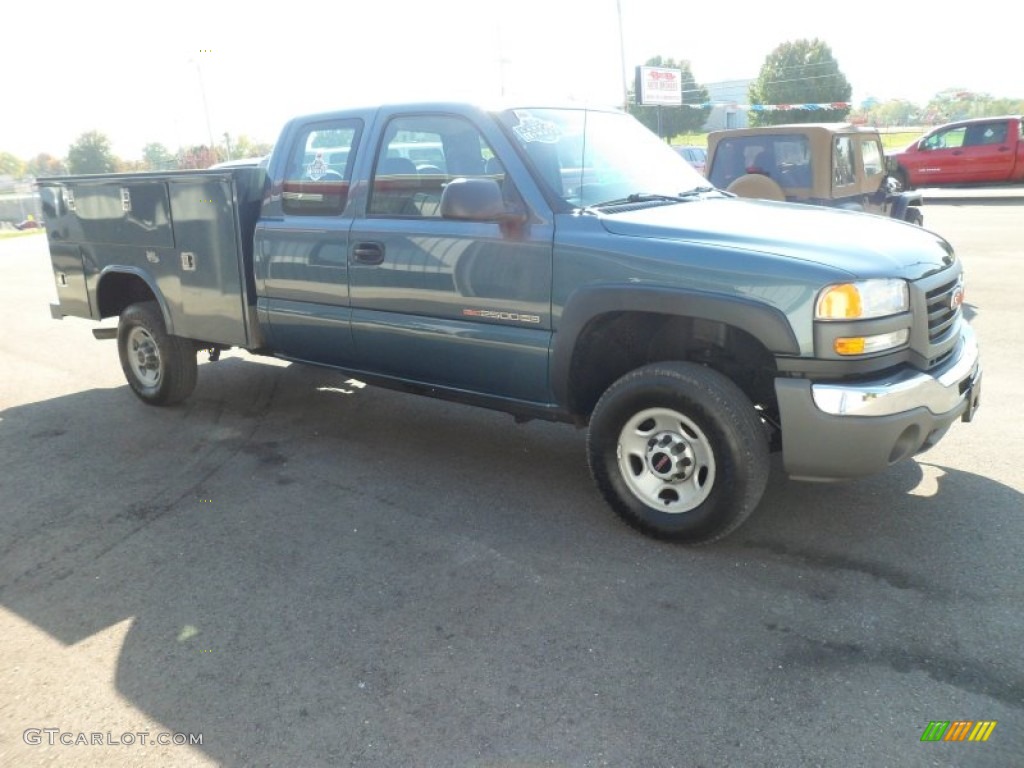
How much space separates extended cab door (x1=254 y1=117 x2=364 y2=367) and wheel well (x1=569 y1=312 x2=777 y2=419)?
1487mm

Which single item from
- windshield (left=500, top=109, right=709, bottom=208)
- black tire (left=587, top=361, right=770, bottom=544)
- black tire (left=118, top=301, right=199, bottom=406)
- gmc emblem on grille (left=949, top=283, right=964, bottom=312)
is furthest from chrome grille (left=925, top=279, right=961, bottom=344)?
black tire (left=118, top=301, right=199, bottom=406)

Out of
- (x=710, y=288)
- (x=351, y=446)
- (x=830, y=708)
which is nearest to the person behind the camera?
(x=830, y=708)

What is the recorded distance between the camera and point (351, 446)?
17.4 feet

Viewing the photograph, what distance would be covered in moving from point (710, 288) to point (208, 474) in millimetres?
3101

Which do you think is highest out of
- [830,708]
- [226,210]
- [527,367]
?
[226,210]

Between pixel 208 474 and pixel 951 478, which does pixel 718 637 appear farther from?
pixel 208 474

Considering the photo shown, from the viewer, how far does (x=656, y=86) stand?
4775cm

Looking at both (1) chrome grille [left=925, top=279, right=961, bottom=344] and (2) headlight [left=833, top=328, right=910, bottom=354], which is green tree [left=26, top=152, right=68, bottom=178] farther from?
(2) headlight [left=833, top=328, right=910, bottom=354]

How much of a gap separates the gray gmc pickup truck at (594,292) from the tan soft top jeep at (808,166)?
173 inches

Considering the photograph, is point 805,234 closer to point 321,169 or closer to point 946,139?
point 321,169

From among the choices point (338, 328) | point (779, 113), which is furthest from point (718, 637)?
point (779, 113)

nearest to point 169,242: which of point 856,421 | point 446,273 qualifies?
point 446,273

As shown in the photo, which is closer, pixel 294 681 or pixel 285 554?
pixel 294 681

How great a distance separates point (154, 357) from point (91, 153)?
93.1 m
